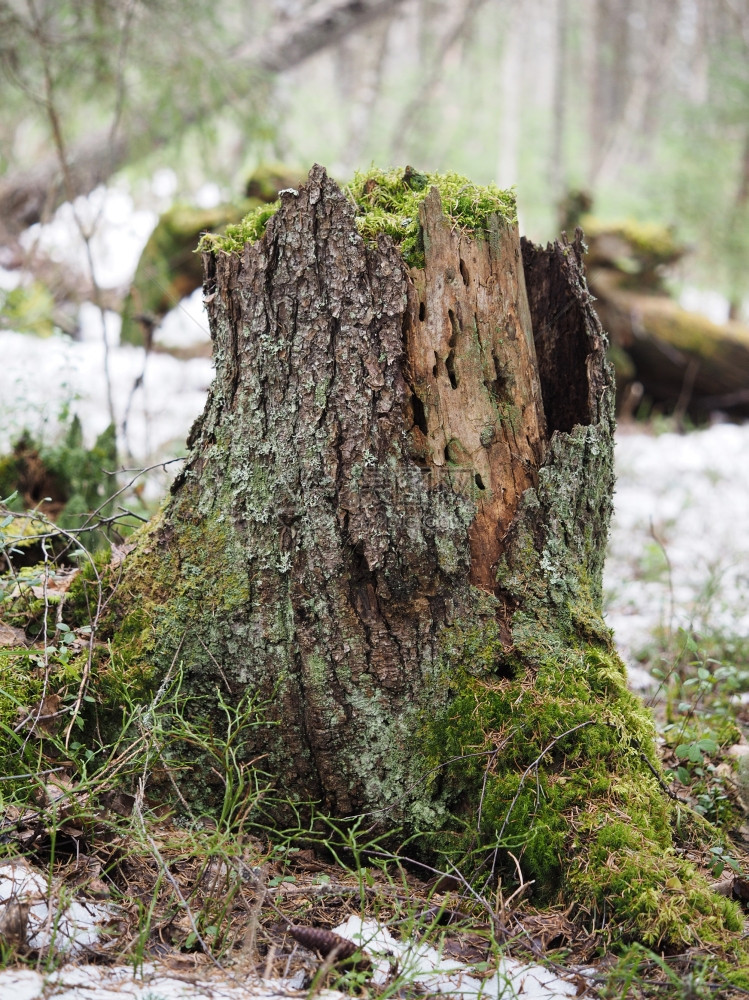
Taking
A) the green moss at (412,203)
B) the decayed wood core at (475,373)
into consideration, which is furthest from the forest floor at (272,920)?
the green moss at (412,203)

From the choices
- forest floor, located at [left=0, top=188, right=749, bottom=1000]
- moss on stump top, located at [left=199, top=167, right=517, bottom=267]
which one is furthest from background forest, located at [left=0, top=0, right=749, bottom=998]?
moss on stump top, located at [left=199, top=167, right=517, bottom=267]

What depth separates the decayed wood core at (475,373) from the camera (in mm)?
2182

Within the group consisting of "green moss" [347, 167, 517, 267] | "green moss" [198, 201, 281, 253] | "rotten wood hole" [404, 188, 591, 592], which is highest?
"green moss" [347, 167, 517, 267]

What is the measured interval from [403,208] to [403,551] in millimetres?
1056

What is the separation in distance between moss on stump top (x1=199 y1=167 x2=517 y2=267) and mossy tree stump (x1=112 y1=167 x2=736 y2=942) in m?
0.01

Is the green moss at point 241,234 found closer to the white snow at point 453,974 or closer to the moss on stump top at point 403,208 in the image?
the moss on stump top at point 403,208

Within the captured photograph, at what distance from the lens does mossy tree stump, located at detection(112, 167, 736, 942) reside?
2.13 m

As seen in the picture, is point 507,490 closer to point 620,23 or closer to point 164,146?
point 164,146

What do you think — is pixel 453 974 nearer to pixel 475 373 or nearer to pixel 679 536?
pixel 475 373

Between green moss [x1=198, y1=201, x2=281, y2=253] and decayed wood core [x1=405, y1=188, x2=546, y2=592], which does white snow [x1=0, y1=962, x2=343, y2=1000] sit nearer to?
decayed wood core [x1=405, y1=188, x2=546, y2=592]

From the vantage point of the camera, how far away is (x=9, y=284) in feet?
29.5

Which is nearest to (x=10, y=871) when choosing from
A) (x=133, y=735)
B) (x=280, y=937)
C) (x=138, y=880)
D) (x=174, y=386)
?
(x=138, y=880)

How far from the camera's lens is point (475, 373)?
225 centimetres

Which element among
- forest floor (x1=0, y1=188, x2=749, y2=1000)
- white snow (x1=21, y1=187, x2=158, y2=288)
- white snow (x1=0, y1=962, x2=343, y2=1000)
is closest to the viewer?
white snow (x1=0, y1=962, x2=343, y2=1000)
